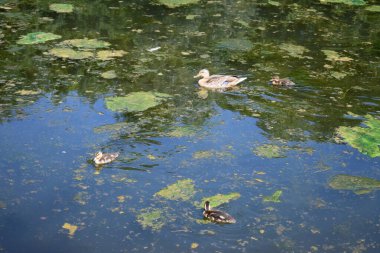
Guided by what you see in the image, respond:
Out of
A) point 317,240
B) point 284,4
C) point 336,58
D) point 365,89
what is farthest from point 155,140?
point 284,4

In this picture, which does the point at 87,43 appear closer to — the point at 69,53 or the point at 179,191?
the point at 69,53

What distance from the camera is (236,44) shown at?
946 cm

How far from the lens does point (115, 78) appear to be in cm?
800

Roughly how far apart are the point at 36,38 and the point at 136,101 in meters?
2.91

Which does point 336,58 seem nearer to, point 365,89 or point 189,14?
point 365,89

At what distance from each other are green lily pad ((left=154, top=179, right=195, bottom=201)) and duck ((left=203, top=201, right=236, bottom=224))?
1.21ft

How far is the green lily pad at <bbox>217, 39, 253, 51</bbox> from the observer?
30.6 feet

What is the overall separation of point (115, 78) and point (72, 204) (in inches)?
124

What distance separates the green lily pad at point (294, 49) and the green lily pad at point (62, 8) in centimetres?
426

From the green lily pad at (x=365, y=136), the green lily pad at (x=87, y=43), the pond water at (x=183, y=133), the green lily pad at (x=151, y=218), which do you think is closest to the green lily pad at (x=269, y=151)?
the pond water at (x=183, y=133)

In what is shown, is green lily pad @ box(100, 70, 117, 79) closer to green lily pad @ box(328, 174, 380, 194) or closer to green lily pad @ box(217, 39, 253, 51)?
green lily pad @ box(217, 39, 253, 51)

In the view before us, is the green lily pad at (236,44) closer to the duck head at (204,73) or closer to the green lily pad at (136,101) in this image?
the duck head at (204,73)

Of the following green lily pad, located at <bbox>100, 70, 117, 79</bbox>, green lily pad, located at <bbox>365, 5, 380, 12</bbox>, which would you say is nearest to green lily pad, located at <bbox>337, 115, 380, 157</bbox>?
green lily pad, located at <bbox>100, 70, 117, 79</bbox>

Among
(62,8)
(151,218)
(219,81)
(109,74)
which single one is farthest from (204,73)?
(62,8)
